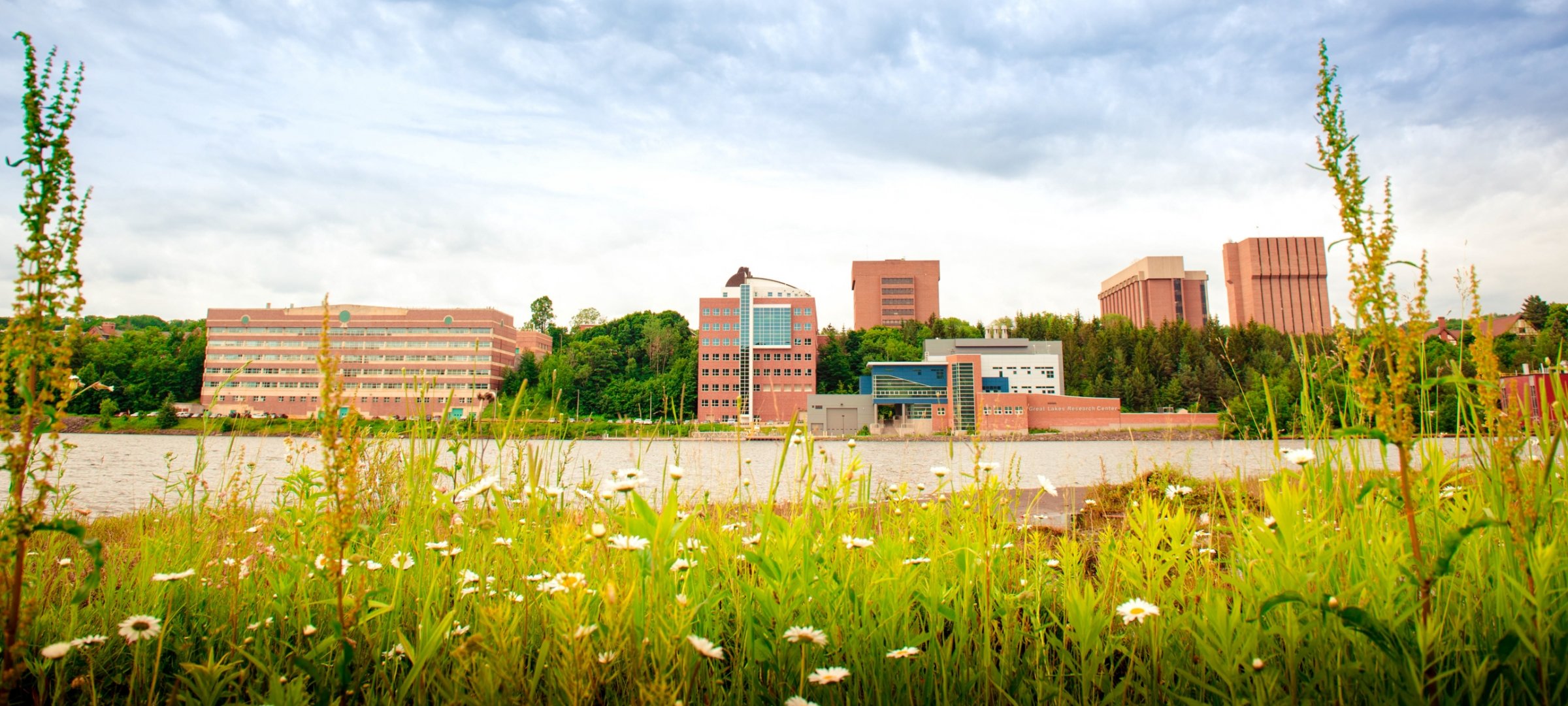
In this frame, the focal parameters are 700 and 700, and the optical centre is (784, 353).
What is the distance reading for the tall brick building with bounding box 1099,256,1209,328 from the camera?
13088 cm

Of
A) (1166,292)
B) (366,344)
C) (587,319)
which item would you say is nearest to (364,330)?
(366,344)

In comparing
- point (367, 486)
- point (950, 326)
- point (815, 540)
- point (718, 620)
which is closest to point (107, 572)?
point (367, 486)

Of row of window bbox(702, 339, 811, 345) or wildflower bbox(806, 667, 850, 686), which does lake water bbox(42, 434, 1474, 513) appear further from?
row of window bbox(702, 339, 811, 345)

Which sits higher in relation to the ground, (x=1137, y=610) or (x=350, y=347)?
(x=350, y=347)

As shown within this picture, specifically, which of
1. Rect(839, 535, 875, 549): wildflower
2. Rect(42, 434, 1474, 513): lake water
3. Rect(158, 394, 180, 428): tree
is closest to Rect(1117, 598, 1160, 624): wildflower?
Rect(839, 535, 875, 549): wildflower

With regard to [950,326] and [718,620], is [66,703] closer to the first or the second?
[718,620]

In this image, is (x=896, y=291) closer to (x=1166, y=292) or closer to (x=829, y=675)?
(x=1166, y=292)

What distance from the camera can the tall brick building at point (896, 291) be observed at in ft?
417

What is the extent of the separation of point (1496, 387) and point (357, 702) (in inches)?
108

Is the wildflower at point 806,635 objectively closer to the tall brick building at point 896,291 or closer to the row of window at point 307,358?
the row of window at point 307,358

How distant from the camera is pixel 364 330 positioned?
76375 mm

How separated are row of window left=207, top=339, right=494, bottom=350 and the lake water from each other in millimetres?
→ 41566

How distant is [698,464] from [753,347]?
6969 centimetres

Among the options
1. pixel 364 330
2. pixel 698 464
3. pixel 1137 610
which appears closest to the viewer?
pixel 1137 610
